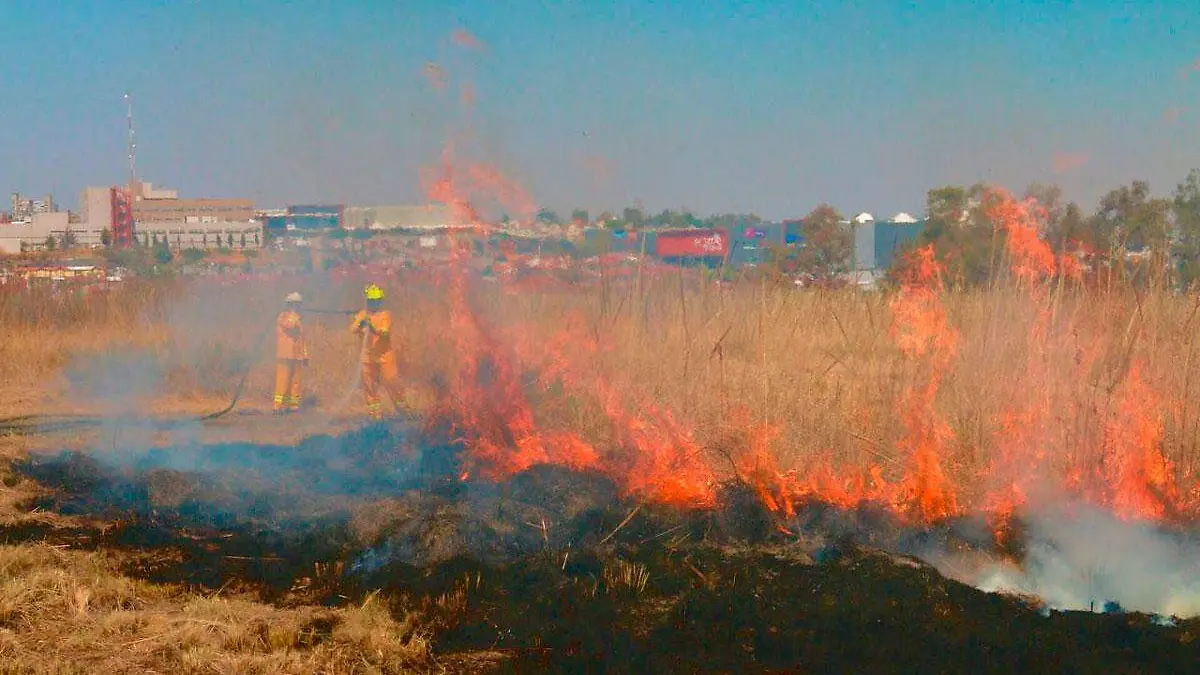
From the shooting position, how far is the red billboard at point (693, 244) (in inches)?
530

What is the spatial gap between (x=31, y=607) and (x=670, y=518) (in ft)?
13.2

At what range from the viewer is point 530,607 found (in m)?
5.66

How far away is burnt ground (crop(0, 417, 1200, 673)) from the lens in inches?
196

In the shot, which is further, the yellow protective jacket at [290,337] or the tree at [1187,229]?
the yellow protective jacket at [290,337]

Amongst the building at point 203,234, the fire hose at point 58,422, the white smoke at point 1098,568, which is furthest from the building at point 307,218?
the white smoke at point 1098,568

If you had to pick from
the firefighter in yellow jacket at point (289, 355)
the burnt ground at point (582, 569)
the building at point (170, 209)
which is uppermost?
the building at point (170, 209)

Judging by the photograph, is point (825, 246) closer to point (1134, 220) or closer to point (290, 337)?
point (1134, 220)

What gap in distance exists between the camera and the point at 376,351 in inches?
494

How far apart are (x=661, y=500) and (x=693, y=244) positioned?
7432mm

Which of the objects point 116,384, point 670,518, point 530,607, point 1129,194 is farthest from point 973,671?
point 116,384


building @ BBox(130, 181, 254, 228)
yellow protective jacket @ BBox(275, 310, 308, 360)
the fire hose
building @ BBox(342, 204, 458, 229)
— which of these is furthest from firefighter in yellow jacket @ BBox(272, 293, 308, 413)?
building @ BBox(130, 181, 254, 228)

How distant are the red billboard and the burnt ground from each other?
17.6 ft

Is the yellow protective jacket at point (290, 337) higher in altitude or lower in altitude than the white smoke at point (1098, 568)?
higher

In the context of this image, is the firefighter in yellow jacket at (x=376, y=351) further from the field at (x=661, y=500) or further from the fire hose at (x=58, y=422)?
the field at (x=661, y=500)
